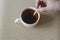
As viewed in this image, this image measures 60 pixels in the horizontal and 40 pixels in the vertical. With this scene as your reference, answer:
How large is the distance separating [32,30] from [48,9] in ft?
0.40

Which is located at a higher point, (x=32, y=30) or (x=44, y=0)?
(x=44, y=0)

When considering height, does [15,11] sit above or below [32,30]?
above

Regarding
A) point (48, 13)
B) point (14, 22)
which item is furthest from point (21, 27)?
point (48, 13)

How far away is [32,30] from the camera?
Answer: 74cm

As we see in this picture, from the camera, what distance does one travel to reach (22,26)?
75 centimetres

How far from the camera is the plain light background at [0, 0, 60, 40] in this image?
73 centimetres

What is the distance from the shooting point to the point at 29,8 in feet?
2.46

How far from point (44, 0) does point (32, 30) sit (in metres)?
0.15

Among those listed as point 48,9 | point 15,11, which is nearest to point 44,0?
point 48,9

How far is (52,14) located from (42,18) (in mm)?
52

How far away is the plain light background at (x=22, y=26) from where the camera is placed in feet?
2.41

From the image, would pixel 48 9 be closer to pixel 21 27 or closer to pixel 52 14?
pixel 52 14

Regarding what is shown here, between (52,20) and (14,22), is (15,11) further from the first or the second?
(52,20)

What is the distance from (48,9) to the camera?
0.74m
